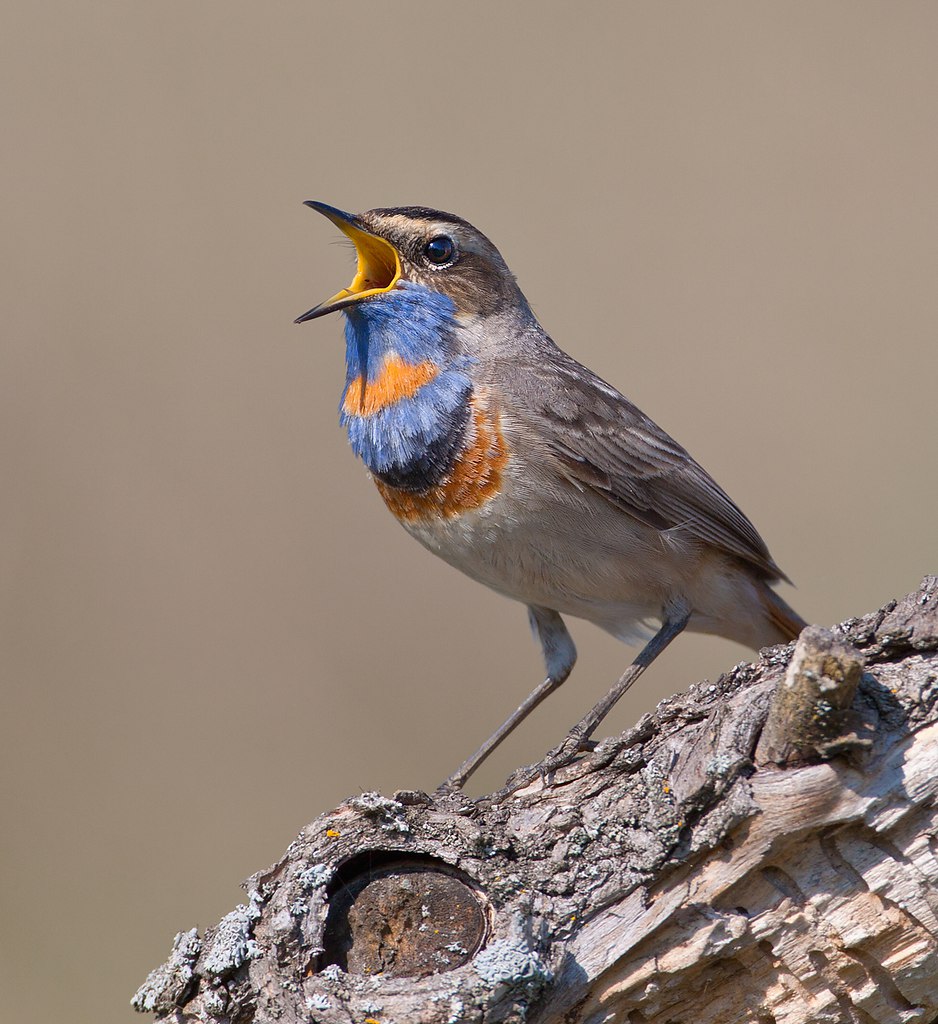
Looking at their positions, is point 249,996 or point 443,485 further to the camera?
point 443,485

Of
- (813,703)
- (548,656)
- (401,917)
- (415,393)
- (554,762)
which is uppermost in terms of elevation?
(415,393)

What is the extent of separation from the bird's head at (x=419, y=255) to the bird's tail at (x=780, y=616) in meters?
1.89

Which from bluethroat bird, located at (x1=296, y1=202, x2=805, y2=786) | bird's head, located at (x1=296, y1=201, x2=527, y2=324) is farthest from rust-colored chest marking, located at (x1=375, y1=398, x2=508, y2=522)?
bird's head, located at (x1=296, y1=201, x2=527, y2=324)

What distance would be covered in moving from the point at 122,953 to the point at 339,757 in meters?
1.81

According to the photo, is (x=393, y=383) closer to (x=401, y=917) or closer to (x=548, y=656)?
(x=548, y=656)

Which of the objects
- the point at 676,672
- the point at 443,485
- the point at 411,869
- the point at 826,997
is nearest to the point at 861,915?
the point at 826,997

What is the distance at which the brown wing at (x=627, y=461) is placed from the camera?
5145 mm

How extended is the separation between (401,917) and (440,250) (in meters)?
3.07

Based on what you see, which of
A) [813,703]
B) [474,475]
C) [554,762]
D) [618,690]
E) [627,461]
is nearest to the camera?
[813,703]

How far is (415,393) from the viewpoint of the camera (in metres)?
5.09

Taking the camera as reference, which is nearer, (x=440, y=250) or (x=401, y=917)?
(x=401, y=917)

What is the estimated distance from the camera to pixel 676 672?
8.83 meters

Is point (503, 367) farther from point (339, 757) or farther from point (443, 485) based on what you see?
point (339, 757)

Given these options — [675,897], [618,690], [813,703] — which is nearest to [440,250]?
[618,690]
